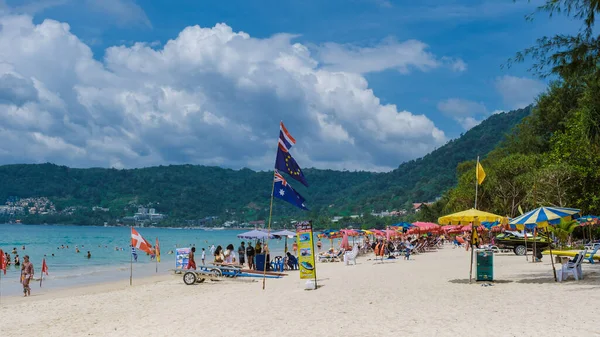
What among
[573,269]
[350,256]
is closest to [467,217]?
[573,269]

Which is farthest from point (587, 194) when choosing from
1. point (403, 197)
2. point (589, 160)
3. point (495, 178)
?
point (403, 197)

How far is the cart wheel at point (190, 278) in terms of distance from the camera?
1900 cm

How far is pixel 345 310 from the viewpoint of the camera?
35.8ft

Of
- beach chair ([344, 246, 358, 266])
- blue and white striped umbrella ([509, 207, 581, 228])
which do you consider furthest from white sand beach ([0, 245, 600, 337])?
beach chair ([344, 246, 358, 266])

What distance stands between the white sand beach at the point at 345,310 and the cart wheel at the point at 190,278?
1.92 m

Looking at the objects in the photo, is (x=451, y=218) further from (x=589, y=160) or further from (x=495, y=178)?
(x=495, y=178)

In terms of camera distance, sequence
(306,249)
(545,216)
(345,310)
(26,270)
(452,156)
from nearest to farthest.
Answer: (345,310) < (545,216) < (306,249) < (26,270) < (452,156)

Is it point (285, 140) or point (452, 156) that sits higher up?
point (452, 156)

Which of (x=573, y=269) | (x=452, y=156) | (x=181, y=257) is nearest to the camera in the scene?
(x=573, y=269)

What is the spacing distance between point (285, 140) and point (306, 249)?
3095 mm

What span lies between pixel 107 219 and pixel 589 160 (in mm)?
190922

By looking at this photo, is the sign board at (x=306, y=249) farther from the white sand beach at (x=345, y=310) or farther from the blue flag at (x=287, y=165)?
the blue flag at (x=287, y=165)

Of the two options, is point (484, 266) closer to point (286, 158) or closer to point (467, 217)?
point (467, 217)

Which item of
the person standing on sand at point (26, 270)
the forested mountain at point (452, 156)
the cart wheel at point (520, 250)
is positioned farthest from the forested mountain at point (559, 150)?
the forested mountain at point (452, 156)
